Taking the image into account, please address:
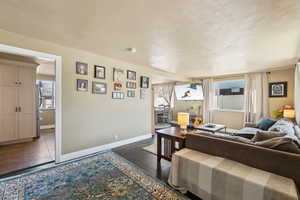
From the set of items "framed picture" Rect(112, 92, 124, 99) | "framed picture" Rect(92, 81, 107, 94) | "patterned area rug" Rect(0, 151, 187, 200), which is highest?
"framed picture" Rect(92, 81, 107, 94)

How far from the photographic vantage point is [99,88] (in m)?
3.15

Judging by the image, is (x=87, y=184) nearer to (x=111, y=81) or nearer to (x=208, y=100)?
(x=111, y=81)

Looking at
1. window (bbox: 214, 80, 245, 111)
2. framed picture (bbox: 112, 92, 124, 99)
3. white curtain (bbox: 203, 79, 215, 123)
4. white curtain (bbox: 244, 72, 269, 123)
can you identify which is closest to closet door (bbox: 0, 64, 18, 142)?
framed picture (bbox: 112, 92, 124, 99)

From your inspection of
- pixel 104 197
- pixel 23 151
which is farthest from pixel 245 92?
pixel 23 151

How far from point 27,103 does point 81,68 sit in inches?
95.9

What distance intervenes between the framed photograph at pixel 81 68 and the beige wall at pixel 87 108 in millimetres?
78

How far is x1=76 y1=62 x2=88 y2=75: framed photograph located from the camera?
111 inches

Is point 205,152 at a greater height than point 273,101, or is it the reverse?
point 273,101

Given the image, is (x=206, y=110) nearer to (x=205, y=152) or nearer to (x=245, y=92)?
(x=245, y=92)

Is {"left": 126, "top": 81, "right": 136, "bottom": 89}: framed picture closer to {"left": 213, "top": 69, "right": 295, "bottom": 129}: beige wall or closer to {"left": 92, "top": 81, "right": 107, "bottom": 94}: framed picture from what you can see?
{"left": 92, "top": 81, "right": 107, "bottom": 94}: framed picture

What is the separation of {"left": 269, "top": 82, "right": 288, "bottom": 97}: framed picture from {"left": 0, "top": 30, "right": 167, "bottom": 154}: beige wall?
4623mm

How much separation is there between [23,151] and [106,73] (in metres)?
2.72

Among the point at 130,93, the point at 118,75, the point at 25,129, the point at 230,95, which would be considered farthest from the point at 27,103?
the point at 230,95

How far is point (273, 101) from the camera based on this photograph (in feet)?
14.4
